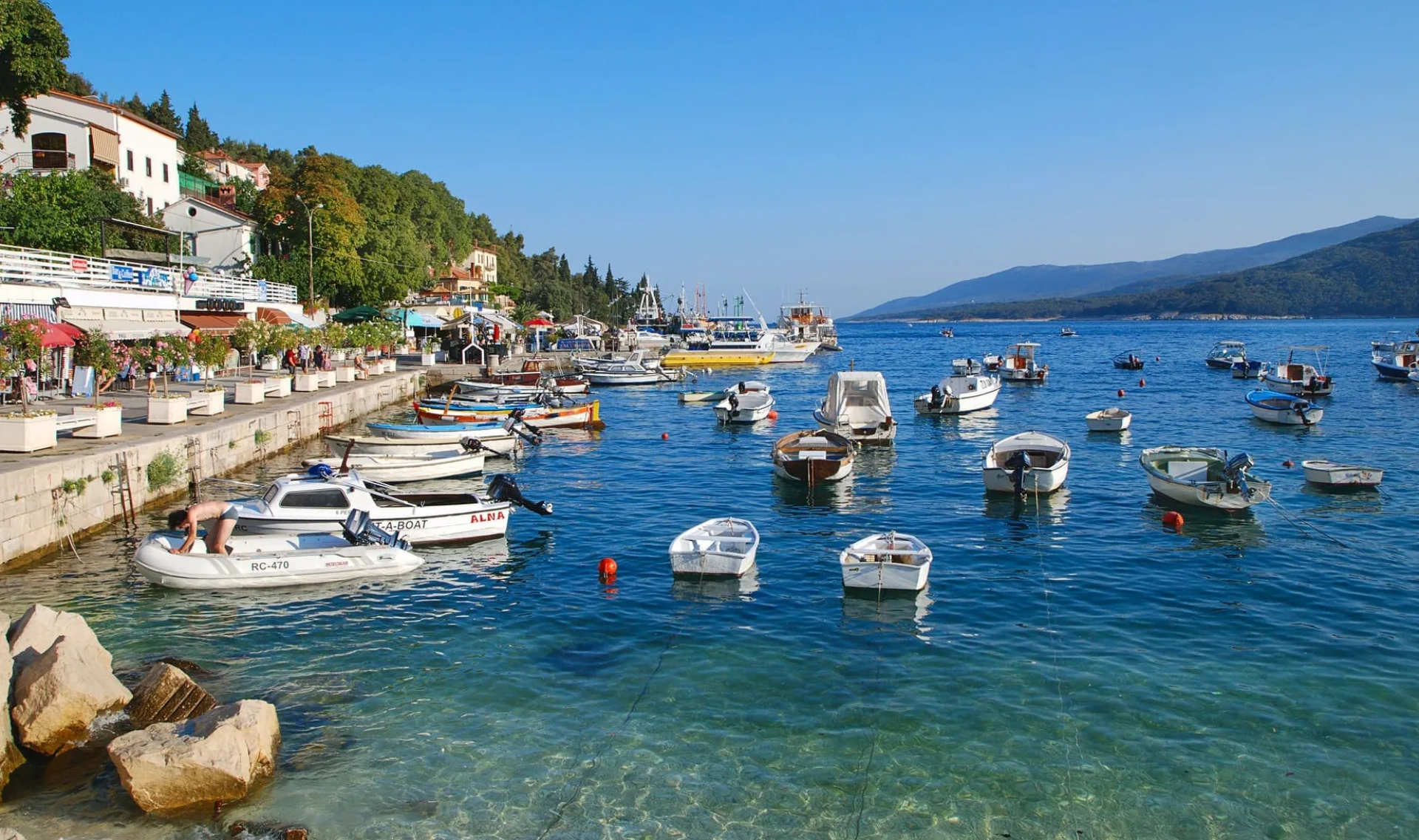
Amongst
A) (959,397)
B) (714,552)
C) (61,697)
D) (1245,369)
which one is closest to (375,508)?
(714,552)

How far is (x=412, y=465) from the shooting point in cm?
3086

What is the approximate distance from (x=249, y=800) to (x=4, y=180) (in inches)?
1935

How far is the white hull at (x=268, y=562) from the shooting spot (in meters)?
18.5

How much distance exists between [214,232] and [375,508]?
51.4 meters

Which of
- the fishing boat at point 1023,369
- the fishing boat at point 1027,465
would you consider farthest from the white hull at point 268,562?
the fishing boat at point 1023,369

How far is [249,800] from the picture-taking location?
11094 mm

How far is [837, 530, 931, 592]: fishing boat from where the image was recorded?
18.6 metres

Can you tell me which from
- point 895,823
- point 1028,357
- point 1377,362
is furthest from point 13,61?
point 1377,362

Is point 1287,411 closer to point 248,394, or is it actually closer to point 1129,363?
point 248,394

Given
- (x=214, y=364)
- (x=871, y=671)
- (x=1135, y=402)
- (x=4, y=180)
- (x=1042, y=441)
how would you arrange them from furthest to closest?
(x=1135, y=402), (x=4, y=180), (x=214, y=364), (x=1042, y=441), (x=871, y=671)

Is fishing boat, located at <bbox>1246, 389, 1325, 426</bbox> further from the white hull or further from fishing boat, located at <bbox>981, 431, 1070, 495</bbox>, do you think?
the white hull

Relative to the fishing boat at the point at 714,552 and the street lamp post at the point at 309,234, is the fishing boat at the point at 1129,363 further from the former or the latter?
the fishing boat at the point at 714,552

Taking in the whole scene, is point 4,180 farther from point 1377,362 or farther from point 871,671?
point 1377,362

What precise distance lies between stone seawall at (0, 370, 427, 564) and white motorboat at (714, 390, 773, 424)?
58.3 feet
